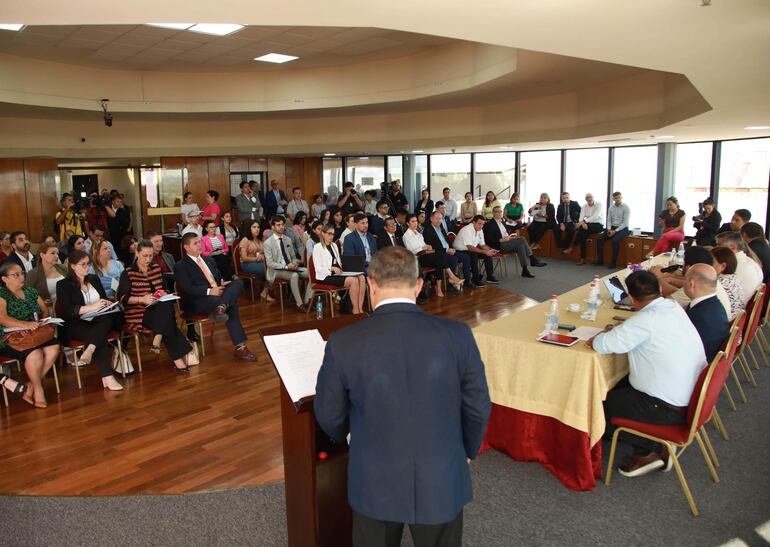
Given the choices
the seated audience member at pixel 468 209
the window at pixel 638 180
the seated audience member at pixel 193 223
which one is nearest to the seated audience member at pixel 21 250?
the seated audience member at pixel 193 223

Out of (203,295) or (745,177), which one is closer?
(203,295)

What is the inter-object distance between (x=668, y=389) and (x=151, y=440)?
3.71m

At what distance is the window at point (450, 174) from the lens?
16.0 meters

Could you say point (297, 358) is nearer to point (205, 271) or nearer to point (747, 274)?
point (205, 271)

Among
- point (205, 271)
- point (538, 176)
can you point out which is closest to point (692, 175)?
point (538, 176)

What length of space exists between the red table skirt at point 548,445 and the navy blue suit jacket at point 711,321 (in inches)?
45.4

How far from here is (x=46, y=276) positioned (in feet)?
21.1

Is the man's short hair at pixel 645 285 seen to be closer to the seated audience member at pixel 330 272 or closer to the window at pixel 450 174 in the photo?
the seated audience member at pixel 330 272

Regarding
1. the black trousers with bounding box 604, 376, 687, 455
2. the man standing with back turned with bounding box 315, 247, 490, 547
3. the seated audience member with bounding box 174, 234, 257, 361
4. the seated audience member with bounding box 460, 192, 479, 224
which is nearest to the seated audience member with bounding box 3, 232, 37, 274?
the seated audience member with bounding box 174, 234, 257, 361

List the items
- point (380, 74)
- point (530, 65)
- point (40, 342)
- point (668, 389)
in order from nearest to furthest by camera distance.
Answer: point (668, 389)
point (40, 342)
point (530, 65)
point (380, 74)

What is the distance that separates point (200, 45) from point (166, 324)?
583 cm

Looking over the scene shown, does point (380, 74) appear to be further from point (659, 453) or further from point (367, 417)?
point (367, 417)

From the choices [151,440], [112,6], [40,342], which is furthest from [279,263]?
[112,6]

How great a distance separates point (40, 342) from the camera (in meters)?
5.32
